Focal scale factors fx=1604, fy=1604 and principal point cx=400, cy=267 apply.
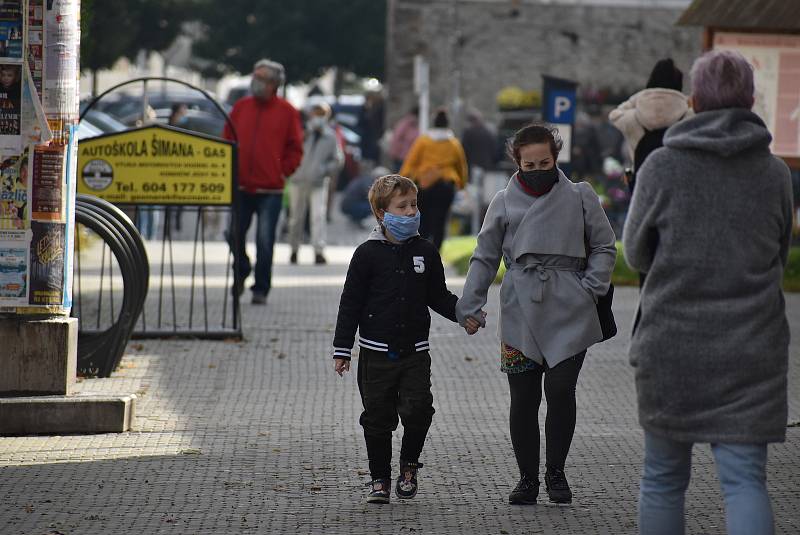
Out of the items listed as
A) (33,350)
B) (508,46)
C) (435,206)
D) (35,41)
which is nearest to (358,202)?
(435,206)

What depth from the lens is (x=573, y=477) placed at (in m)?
6.70

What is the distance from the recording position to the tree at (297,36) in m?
43.4

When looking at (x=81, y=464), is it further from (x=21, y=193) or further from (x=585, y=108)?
(x=585, y=108)

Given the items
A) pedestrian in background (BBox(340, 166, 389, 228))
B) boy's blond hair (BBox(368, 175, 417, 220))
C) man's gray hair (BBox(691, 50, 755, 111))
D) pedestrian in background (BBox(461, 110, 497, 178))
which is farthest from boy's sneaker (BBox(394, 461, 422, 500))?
pedestrian in background (BBox(340, 166, 389, 228))

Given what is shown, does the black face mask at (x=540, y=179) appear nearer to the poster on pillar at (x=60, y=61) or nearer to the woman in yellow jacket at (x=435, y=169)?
the poster on pillar at (x=60, y=61)

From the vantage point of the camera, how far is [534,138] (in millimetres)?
6125

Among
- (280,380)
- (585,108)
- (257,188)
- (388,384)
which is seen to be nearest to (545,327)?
(388,384)

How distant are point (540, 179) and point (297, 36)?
38.5 m

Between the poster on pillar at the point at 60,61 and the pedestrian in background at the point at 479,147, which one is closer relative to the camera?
the poster on pillar at the point at 60,61

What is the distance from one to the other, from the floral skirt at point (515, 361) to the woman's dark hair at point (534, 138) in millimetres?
729

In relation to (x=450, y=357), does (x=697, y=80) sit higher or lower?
higher

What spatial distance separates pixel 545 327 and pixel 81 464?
2.11 metres

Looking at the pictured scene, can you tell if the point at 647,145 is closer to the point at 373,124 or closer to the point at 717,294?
the point at 717,294

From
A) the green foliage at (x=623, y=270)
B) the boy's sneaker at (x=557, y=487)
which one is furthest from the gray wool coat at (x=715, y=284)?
the green foliage at (x=623, y=270)
